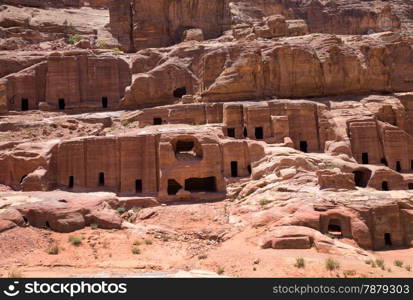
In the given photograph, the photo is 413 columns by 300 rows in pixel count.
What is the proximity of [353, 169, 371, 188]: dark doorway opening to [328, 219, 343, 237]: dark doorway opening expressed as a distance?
8542 mm

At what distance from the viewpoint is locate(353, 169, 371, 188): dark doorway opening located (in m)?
34.8

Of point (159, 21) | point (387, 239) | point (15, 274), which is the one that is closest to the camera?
point (15, 274)

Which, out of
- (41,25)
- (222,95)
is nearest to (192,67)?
(222,95)

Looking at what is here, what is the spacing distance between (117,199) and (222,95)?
16.9 m

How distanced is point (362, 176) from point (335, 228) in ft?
31.5

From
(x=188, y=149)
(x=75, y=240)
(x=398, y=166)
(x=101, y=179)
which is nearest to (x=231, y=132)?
(x=188, y=149)

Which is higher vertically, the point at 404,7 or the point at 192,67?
the point at 404,7

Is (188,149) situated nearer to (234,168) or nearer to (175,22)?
(234,168)

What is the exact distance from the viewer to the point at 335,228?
90.1ft

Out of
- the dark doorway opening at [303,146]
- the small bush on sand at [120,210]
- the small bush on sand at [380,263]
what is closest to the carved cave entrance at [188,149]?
the small bush on sand at [120,210]

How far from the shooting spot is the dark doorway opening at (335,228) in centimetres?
2562

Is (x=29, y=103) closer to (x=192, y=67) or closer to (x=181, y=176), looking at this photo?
(x=192, y=67)

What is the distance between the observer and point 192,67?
4862 cm

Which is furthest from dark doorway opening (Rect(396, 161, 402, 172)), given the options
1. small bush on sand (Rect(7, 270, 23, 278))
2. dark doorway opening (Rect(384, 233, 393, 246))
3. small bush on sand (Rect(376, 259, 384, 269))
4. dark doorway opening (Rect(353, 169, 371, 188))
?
small bush on sand (Rect(7, 270, 23, 278))
